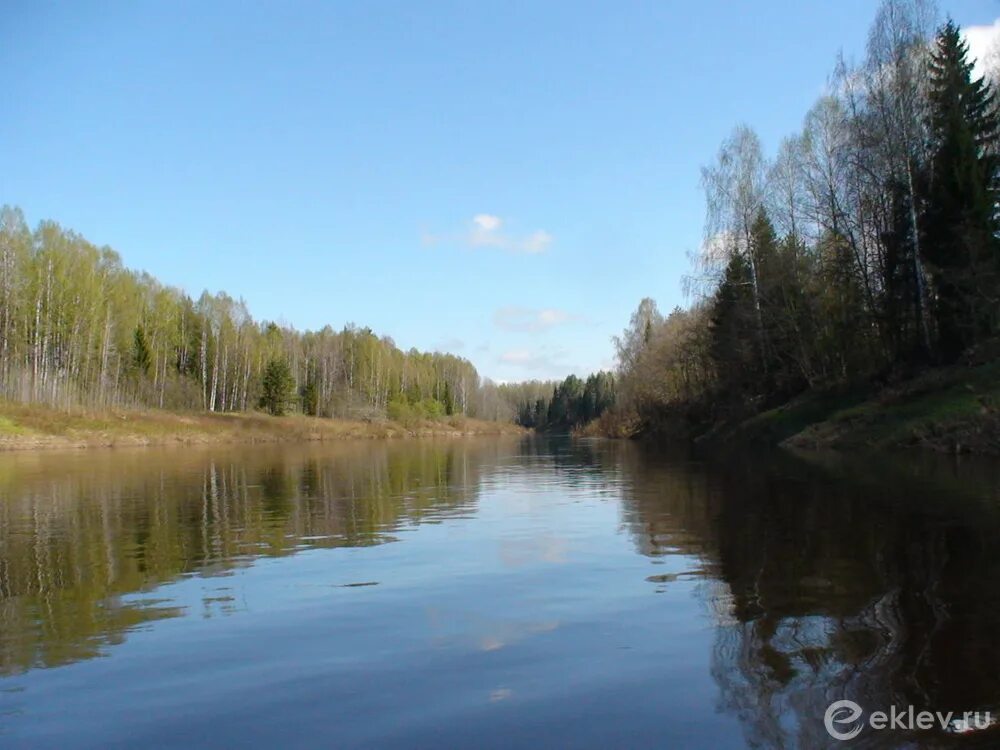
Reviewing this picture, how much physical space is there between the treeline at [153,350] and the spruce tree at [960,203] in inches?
2523

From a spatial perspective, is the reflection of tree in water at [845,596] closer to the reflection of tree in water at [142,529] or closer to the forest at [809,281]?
the reflection of tree in water at [142,529]

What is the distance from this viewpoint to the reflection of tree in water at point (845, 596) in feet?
15.8

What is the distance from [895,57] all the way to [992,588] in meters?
32.9

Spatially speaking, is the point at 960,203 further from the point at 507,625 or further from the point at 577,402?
the point at 577,402

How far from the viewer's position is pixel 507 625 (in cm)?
698

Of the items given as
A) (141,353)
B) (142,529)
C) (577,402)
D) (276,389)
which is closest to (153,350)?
(141,353)

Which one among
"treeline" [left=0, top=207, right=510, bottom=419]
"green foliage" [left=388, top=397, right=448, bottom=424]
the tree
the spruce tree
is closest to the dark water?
the spruce tree

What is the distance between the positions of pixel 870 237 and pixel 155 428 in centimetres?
5718

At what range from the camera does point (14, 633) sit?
7051mm

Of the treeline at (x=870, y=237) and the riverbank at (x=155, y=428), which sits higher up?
the treeline at (x=870, y=237)

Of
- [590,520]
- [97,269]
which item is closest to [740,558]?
[590,520]

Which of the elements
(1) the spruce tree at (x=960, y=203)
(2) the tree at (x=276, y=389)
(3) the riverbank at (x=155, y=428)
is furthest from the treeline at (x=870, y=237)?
(2) the tree at (x=276, y=389)

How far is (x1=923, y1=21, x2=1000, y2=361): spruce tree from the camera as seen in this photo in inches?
1137

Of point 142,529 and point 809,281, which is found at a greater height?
point 809,281
